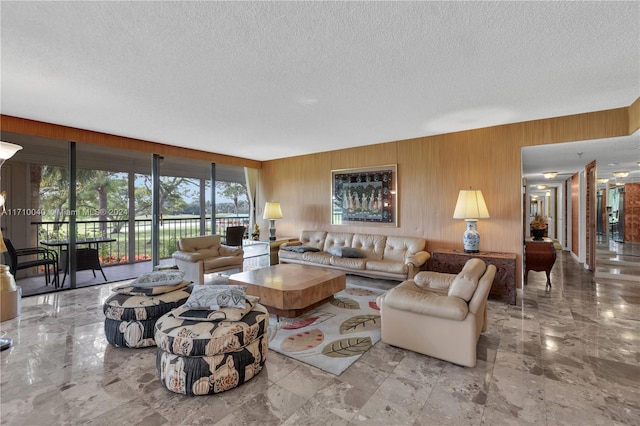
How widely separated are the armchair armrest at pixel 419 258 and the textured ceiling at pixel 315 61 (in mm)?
2014

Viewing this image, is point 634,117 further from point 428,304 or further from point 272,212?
point 272,212

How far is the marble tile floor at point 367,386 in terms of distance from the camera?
1.80m

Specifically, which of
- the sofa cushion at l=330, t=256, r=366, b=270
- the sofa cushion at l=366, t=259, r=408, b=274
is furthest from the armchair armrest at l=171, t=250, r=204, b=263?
the sofa cushion at l=366, t=259, r=408, b=274

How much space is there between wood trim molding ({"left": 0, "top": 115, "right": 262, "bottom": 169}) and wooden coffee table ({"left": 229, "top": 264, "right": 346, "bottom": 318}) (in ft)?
10.8

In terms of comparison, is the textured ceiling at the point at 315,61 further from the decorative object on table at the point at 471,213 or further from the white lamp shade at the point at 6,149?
the decorative object on table at the point at 471,213

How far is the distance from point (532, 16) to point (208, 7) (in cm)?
210

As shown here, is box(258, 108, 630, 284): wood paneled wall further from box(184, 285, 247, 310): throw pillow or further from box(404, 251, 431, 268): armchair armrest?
box(184, 285, 247, 310): throw pillow

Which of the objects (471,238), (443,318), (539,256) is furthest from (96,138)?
(539,256)

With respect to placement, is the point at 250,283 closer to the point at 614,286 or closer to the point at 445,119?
the point at 445,119

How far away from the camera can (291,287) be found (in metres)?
3.36

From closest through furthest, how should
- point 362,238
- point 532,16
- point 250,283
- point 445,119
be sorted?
point 532,16, point 250,283, point 445,119, point 362,238

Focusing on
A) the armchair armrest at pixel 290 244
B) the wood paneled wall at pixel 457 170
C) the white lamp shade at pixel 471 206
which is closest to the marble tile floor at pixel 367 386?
the white lamp shade at pixel 471 206

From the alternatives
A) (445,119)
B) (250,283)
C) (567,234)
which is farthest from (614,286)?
(250,283)

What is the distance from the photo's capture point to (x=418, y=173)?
5266 mm
